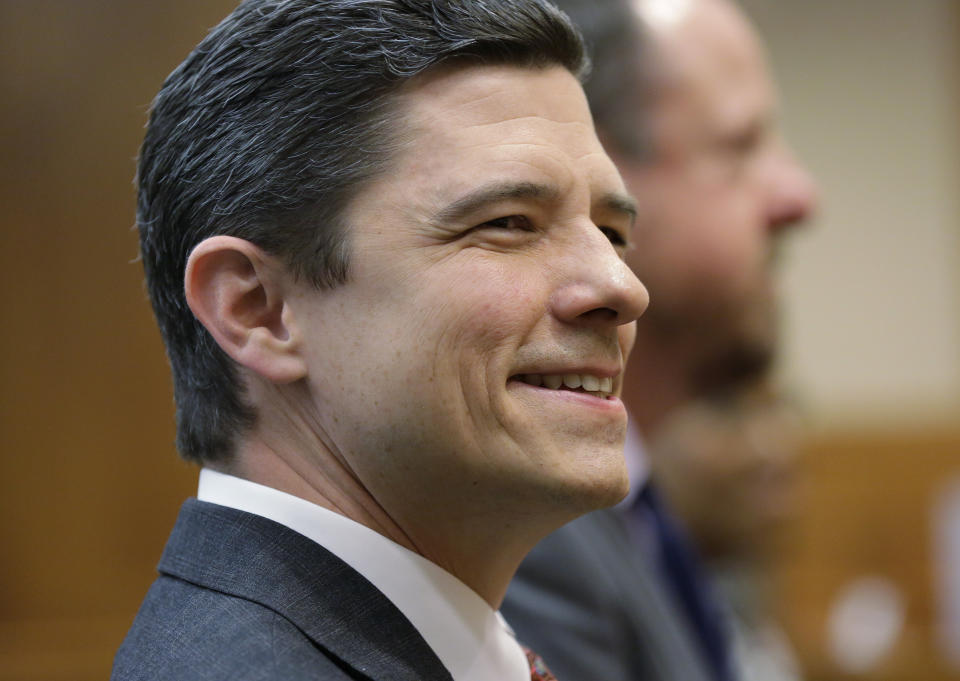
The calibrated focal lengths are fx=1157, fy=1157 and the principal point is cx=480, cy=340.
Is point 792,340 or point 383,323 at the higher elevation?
point 383,323

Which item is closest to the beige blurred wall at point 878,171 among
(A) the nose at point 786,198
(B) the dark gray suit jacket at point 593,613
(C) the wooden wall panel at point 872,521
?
(C) the wooden wall panel at point 872,521

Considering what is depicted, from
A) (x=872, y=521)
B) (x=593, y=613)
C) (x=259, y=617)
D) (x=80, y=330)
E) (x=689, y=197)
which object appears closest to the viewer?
(x=259, y=617)

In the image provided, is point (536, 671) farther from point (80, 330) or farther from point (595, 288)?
point (80, 330)

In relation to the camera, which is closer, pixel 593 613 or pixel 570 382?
pixel 570 382

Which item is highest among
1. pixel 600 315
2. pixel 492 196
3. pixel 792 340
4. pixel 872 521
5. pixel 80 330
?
pixel 492 196

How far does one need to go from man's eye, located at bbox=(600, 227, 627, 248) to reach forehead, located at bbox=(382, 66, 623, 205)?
0.05 meters

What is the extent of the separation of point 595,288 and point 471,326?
139 millimetres

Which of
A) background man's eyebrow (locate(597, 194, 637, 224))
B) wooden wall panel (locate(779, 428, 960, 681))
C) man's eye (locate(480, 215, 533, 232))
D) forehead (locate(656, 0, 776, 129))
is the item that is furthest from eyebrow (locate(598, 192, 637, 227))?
wooden wall panel (locate(779, 428, 960, 681))

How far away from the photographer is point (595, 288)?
120cm

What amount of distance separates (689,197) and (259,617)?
1.51 m

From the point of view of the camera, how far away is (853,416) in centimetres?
566

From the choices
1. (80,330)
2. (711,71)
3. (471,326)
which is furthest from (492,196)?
(80,330)

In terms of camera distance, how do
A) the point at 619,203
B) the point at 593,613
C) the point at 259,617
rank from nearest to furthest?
the point at 259,617, the point at 619,203, the point at 593,613

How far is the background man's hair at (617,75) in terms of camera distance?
2.37 meters
